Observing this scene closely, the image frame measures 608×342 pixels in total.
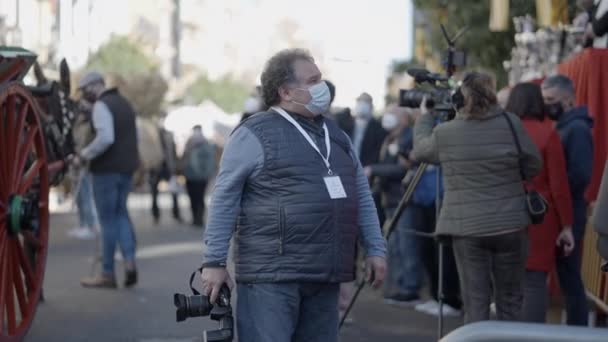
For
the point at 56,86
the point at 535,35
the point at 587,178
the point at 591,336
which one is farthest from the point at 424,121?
the point at 535,35

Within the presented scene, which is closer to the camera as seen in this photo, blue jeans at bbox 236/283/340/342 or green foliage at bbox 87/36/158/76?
blue jeans at bbox 236/283/340/342

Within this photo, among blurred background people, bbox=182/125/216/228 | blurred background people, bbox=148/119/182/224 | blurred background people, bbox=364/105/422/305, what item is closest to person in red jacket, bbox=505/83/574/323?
blurred background people, bbox=364/105/422/305

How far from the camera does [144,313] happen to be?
990cm

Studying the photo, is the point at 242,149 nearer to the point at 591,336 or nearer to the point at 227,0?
the point at 591,336

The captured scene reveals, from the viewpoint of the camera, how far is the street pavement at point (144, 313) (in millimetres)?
8891

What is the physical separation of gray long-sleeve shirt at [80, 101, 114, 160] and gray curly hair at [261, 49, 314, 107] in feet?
18.9

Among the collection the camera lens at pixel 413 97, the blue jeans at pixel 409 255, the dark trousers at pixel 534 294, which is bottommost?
the blue jeans at pixel 409 255

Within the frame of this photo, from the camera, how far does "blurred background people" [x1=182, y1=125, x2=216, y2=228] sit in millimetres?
20219

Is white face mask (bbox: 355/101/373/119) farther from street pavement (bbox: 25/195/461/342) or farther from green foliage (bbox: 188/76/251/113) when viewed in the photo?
green foliage (bbox: 188/76/251/113)

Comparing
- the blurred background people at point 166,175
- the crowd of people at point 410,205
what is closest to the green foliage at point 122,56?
the blurred background people at point 166,175

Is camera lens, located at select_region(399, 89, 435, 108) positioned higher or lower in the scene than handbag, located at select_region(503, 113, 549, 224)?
higher

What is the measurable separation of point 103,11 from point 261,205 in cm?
7530

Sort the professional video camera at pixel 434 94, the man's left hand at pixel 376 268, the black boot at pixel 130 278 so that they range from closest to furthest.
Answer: the man's left hand at pixel 376 268
the professional video camera at pixel 434 94
the black boot at pixel 130 278

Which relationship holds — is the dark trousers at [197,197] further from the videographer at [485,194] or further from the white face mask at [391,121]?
the videographer at [485,194]
